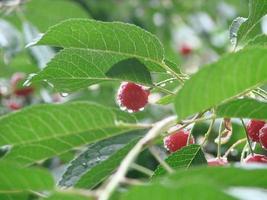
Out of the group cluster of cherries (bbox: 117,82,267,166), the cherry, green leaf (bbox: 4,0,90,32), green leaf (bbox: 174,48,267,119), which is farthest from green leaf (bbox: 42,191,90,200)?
green leaf (bbox: 4,0,90,32)

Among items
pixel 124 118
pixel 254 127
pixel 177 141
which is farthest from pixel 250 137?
pixel 124 118

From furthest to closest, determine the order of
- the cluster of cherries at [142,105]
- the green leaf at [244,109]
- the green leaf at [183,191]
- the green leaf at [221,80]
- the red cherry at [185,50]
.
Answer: the red cherry at [185,50] < the cluster of cherries at [142,105] < the green leaf at [244,109] < the green leaf at [221,80] < the green leaf at [183,191]

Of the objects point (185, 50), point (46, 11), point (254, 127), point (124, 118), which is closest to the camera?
point (124, 118)

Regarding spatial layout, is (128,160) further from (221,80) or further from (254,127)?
(254,127)

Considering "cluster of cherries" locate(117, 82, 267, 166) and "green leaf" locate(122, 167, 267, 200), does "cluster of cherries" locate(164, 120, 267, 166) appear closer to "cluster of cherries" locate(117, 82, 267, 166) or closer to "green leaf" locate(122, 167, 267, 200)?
"cluster of cherries" locate(117, 82, 267, 166)

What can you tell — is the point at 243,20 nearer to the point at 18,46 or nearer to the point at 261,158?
the point at 261,158

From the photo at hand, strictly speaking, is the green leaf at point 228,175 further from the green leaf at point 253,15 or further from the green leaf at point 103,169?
the green leaf at point 253,15

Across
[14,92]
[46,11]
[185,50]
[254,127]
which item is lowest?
[185,50]

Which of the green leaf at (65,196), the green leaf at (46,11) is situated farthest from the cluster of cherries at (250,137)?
the green leaf at (46,11)
